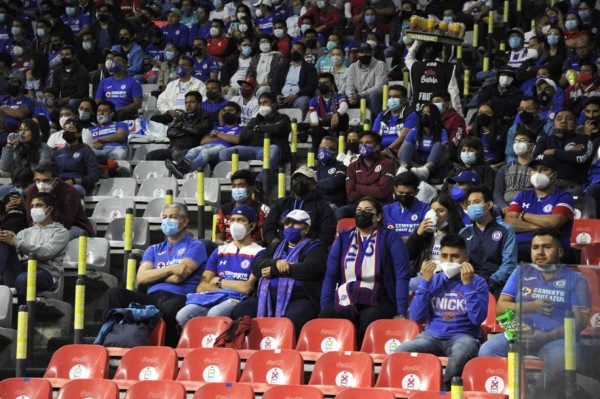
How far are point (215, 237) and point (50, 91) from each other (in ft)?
18.9

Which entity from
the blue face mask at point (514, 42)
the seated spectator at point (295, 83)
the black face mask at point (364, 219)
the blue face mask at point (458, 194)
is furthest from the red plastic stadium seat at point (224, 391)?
the blue face mask at point (514, 42)

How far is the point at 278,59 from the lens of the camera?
1711 cm

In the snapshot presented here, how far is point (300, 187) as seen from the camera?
1128 centimetres

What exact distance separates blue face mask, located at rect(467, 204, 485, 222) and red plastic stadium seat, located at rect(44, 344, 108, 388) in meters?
3.03

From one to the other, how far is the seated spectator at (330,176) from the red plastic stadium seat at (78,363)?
11.8 feet

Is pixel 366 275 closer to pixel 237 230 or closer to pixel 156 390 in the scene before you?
pixel 237 230

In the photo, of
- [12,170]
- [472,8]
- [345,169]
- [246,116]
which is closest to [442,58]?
[472,8]

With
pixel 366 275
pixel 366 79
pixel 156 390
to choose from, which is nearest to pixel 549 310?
pixel 156 390

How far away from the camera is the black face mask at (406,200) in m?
11.4

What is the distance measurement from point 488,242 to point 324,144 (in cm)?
317

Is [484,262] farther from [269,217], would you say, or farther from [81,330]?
[81,330]

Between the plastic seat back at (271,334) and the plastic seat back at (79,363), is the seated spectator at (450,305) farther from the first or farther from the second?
the plastic seat back at (79,363)

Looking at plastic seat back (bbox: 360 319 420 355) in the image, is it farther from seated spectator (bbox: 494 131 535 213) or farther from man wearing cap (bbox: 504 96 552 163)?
man wearing cap (bbox: 504 96 552 163)

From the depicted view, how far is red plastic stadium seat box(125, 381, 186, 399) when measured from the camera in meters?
8.57
